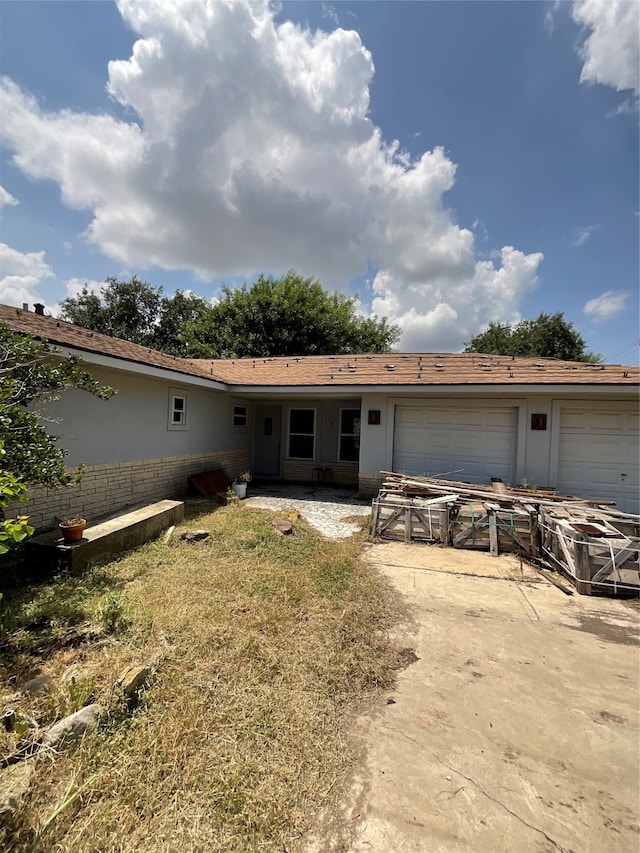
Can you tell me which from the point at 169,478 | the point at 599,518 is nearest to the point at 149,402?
the point at 169,478

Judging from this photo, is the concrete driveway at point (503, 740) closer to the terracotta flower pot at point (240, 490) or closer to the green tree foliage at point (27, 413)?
the green tree foliage at point (27, 413)

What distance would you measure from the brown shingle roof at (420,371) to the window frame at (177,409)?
1489 millimetres

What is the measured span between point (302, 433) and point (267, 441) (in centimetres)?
149

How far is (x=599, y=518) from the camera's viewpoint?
18.6 ft

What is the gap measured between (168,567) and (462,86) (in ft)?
40.3

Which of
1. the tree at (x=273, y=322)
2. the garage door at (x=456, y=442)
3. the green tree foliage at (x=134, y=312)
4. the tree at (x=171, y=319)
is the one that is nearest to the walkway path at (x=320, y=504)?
the garage door at (x=456, y=442)

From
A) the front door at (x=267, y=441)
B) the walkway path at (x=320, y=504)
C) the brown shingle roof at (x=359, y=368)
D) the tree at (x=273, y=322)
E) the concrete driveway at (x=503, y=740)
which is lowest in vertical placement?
the concrete driveway at (x=503, y=740)

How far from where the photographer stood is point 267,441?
12.6 m

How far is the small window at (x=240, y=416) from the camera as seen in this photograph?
1137cm

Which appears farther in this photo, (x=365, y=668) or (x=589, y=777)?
(x=365, y=668)

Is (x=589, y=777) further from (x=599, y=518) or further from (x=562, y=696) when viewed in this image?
(x=599, y=518)

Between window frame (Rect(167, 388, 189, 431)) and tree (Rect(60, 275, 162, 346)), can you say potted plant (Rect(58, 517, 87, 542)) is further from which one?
tree (Rect(60, 275, 162, 346))

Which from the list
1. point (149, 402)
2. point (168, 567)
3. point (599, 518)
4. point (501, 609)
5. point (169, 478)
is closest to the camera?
point (501, 609)

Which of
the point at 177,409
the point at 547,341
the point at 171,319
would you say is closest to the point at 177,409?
the point at 177,409
